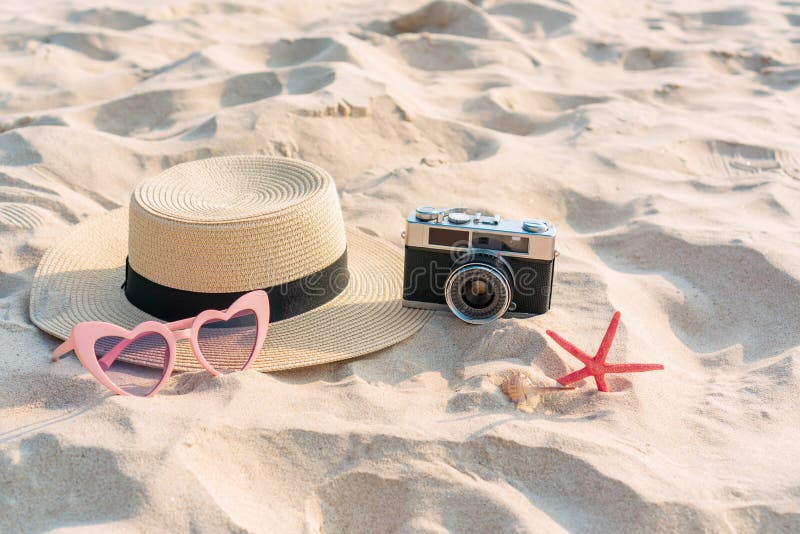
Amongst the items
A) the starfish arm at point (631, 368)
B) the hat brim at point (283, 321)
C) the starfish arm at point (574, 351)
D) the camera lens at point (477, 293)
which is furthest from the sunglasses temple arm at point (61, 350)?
the starfish arm at point (631, 368)

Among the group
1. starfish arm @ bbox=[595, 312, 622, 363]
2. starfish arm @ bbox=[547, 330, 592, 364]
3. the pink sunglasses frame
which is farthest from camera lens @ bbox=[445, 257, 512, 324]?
the pink sunglasses frame

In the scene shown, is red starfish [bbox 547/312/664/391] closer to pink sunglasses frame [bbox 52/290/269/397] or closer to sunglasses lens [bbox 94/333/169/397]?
pink sunglasses frame [bbox 52/290/269/397]

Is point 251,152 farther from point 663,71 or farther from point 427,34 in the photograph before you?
point 663,71

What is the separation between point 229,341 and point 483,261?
748 millimetres

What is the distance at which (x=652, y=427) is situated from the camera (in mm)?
1833

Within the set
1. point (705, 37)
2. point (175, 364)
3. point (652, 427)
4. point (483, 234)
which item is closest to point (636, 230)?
point (483, 234)

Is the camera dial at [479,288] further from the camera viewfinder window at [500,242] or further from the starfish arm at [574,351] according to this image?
the starfish arm at [574,351]

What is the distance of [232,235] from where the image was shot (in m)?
2.10

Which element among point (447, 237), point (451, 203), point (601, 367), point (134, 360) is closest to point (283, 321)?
point (134, 360)

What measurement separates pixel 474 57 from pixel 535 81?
510mm

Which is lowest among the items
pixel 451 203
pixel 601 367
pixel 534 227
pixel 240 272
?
pixel 451 203

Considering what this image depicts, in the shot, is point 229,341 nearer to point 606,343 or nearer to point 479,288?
point 479,288

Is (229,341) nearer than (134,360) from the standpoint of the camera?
No

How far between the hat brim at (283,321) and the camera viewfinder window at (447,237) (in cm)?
24
